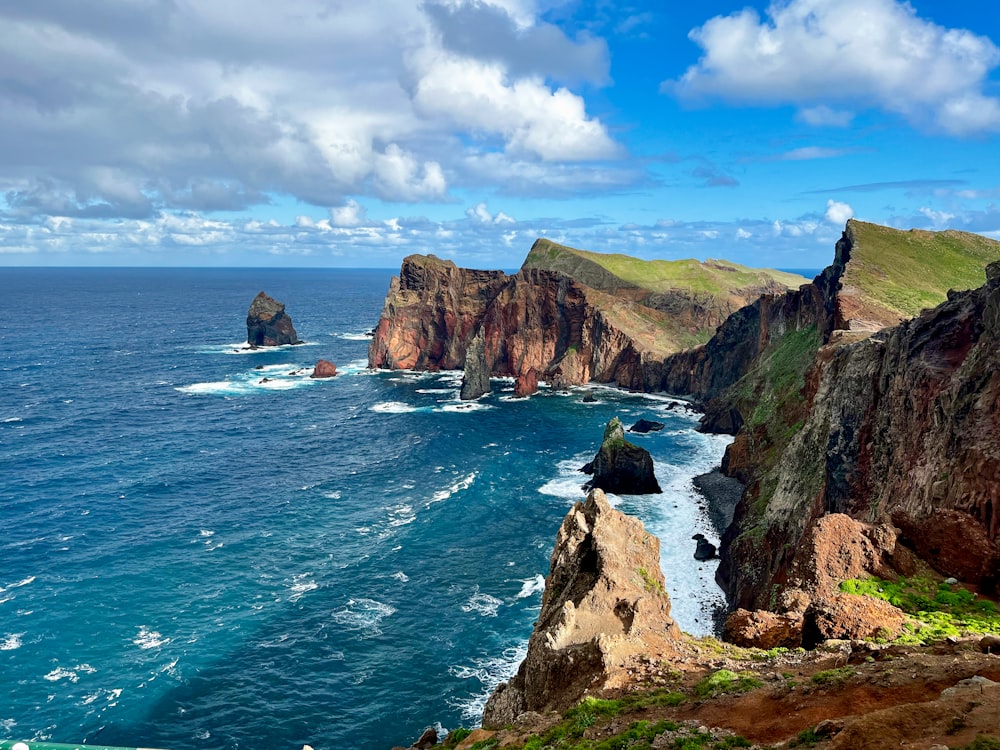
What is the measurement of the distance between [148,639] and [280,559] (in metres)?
15.6

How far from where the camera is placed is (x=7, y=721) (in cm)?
4469

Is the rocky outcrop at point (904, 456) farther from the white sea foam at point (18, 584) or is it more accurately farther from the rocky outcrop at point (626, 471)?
the white sea foam at point (18, 584)

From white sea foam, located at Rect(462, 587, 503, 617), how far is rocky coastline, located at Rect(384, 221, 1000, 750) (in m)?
21.2

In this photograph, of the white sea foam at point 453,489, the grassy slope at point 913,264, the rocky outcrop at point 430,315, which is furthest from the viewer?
the rocky outcrop at point 430,315

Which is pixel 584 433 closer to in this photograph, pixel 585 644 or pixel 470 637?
pixel 470 637

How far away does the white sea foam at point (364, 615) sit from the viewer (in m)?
56.9

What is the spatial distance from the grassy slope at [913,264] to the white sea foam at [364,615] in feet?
239

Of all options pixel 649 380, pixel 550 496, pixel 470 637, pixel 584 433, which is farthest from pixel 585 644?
pixel 649 380

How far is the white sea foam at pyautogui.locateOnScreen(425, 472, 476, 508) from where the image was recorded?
8638 cm

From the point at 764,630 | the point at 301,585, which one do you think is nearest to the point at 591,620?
the point at 764,630

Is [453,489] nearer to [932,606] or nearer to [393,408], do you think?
[393,408]

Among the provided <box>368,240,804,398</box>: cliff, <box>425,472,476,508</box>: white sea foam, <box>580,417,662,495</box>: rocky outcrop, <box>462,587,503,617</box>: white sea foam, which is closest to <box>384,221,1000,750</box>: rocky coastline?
<box>580,417,662,495</box>: rocky outcrop

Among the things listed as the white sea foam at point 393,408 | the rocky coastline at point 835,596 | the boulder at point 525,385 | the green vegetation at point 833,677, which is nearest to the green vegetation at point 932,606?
the rocky coastline at point 835,596

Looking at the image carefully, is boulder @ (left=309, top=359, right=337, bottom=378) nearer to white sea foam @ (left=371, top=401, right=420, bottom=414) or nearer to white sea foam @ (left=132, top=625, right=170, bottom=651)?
white sea foam @ (left=371, top=401, right=420, bottom=414)
